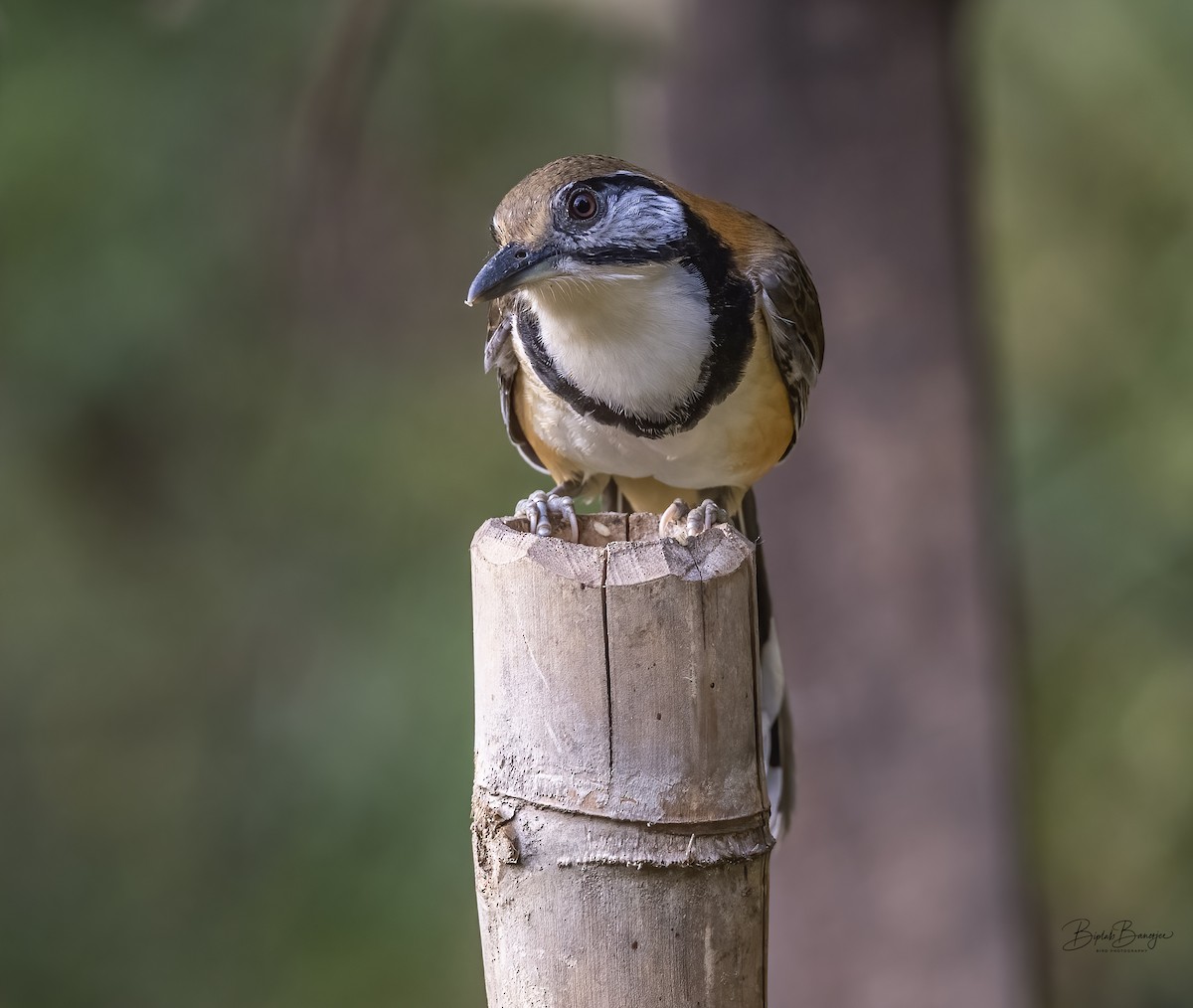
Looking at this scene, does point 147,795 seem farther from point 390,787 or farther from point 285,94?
point 285,94

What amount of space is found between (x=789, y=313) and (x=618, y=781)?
1693 mm

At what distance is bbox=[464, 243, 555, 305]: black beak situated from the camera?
3.06m

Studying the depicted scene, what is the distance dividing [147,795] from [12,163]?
333 cm

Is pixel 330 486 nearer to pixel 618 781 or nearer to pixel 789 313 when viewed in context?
pixel 789 313

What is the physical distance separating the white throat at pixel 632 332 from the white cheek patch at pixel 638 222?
0.07 meters

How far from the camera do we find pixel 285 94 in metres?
7.10

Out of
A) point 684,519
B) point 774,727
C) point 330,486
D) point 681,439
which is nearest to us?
point 684,519

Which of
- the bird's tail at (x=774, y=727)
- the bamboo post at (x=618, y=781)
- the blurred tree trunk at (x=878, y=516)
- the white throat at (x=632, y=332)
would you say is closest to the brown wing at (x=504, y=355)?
the white throat at (x=632, y=332)

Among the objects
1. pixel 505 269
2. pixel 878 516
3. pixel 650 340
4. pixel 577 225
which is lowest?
pixel 878 516

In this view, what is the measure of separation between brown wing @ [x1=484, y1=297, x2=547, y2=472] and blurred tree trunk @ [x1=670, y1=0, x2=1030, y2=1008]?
2107 millimetres

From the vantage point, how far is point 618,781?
2336mm

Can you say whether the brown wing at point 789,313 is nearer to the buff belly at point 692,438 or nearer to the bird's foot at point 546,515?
the buff belly at point 692,438

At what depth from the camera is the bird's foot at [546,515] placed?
10.1 ft

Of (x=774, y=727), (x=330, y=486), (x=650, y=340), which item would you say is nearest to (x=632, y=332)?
(x=650, y=340)
